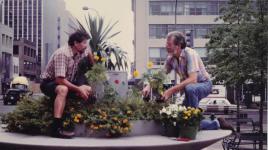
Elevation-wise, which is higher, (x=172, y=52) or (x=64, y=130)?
(x=172, y=52)

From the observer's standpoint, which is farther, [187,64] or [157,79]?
[157,79]

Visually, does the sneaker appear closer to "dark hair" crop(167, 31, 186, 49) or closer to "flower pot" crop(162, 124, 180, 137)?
"flower pot" crop(162, 124, 180, 137)

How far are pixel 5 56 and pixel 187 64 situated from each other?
81902 millimetres

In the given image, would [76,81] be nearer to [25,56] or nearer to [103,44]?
[103,44]

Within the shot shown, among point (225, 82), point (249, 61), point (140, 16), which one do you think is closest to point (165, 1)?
point (140, 16)

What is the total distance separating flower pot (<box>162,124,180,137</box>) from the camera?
5.88m

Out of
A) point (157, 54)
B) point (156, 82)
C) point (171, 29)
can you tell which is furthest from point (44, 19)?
point (171, 29)

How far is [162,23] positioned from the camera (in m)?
56.4

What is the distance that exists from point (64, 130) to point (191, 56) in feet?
6.07

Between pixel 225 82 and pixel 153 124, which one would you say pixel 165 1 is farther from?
pixel 153 124

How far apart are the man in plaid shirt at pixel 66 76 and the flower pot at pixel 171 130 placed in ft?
3.25

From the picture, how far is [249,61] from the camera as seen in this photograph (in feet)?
59.9

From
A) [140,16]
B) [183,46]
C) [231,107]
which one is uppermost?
[140,16]

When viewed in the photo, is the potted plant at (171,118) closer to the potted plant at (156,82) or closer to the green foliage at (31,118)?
the potted plant at (156,82)
